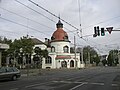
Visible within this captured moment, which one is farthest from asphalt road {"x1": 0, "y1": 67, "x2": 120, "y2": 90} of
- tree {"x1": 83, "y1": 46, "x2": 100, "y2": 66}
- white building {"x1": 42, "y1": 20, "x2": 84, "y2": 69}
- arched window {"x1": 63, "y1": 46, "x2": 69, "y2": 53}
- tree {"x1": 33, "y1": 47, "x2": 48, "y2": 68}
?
tree {"x1": 83, "y1": 46, "x2": 100, "y2": 66}

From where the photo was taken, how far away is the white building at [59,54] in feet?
301

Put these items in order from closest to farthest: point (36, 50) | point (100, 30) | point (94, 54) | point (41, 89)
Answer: point (41, 89) < point (100, 30) < point (36, 50) < point (94, 54)

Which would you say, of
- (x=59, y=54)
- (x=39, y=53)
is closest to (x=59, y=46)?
(x=59, y=54)

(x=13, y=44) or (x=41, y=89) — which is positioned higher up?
(x=13, y=44)

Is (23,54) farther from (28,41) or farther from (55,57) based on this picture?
(55,57)

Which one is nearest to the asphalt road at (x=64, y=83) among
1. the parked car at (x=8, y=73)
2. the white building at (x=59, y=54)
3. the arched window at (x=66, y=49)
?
the parked car at (x=8, y=73)

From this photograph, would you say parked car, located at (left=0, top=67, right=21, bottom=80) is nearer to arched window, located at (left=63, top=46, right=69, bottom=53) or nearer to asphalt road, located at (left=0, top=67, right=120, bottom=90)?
asphalt road, located at (left=0, top=67, right=120, bottom=90)

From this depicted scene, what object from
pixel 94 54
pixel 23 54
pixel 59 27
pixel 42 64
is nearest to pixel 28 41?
pixel 23 54

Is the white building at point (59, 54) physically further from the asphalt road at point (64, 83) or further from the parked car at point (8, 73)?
the parked car at point (8, 73)

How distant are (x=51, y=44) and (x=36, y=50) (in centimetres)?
1979

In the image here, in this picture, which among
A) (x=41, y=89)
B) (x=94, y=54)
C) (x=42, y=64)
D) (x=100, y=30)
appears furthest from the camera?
(x=94, y=54)

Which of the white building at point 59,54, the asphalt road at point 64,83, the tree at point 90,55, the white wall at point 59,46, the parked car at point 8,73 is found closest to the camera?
the asphalt road at point 64,83

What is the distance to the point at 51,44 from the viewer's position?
9669cm

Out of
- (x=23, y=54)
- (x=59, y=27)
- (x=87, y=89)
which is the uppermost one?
(x=59, y=27)
